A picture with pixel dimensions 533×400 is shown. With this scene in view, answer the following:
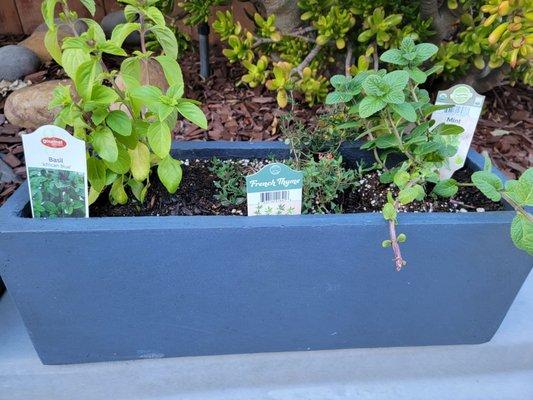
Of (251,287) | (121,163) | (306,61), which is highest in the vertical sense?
(306,61)

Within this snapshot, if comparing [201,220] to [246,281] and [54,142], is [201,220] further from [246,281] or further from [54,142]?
[54,142]

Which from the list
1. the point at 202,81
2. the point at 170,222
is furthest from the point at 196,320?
the point at 202,81

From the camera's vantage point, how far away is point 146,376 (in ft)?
3.13

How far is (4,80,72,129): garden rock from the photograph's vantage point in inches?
54.0

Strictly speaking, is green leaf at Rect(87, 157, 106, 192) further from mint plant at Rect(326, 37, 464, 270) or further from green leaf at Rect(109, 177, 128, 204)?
mint plant at Rect(326, 37, 464, 270)

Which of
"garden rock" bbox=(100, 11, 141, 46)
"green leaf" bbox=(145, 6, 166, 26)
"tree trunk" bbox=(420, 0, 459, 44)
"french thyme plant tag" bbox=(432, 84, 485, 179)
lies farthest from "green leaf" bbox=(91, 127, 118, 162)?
"garden rock" bbox=(100, 11, 141, 46)

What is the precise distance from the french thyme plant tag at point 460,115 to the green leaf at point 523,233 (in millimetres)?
240

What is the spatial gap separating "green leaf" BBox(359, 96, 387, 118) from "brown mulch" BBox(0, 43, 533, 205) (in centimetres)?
52

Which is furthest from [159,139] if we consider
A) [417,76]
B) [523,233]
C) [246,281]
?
[523,233]

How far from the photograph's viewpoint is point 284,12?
1.30 m

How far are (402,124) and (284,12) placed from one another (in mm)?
532

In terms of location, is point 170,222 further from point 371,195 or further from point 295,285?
point 371,195

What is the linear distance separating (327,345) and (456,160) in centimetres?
47

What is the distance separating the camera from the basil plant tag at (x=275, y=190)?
33.1 inches
